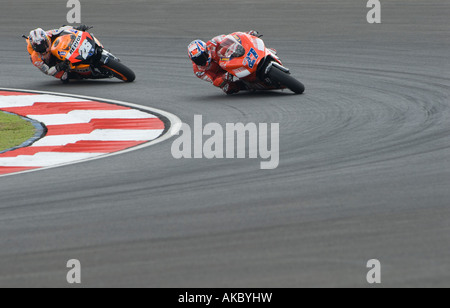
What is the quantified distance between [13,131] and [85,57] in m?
3.53

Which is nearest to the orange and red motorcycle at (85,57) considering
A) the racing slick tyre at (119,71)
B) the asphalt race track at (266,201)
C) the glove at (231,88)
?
the racing slick tyre at (119,71)

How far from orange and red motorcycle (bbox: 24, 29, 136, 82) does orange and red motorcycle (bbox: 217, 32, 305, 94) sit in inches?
86.8

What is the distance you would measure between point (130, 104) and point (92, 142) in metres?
2.61

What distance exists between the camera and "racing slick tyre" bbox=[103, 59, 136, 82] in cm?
1298

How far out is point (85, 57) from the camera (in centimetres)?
1266

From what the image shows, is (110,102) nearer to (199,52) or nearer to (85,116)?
(85,116)

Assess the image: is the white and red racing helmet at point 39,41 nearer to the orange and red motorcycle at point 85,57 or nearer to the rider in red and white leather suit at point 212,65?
the orange and red motorcycle at point 85,57

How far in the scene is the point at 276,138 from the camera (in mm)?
8258

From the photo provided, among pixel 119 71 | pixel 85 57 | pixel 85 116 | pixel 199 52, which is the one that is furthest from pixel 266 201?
pixel 119 71

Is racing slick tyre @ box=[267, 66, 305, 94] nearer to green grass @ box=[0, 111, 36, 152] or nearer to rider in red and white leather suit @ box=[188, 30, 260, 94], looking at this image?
rider in red and white leather suit @ box=[188, 30, 260, 94]
